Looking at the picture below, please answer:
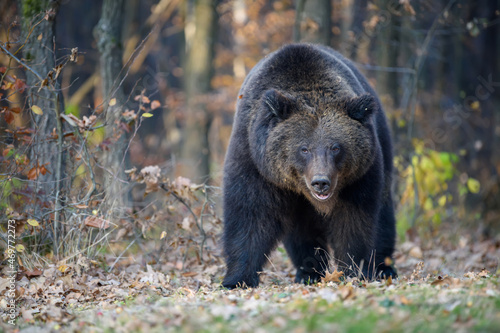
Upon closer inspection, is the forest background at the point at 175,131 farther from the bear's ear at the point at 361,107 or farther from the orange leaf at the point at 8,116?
the bear's ear at the point at 361,107

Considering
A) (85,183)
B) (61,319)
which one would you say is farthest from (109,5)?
(61,319)

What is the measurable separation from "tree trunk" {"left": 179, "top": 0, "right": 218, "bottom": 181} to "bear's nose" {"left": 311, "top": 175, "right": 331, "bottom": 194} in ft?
30.5

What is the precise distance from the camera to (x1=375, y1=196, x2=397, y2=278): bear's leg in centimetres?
816

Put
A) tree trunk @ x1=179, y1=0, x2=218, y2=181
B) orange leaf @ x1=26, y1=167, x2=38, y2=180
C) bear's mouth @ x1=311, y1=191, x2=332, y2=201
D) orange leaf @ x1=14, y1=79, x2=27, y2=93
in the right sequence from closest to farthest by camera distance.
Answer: bear's mouth @ x1=311, y1=191, x2=332, y2=201
orange leaf @ x1=14, y1=79, x2=27, y2=93
orange leaf @ x1=26, y1=167, x2=38, y2=180
tree trunk @ x1=179, y1=0, x2=218, y2=181

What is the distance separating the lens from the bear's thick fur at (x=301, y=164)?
6.51 m

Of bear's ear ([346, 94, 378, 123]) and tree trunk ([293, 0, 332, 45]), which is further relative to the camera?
tree trunk ([293, 0, 332, 45])

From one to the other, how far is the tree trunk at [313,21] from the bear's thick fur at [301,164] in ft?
16.1

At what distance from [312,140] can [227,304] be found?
226 centimetres

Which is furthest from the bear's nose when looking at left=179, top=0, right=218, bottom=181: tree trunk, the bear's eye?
left=179, top=0, right=218, bottom=181: tree trunk

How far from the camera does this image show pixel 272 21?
832 inches

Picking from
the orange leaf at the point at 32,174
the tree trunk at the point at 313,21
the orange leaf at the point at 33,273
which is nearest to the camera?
the orange leaf at the point at 33,273

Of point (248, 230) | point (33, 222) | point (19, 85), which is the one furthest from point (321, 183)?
point (19, 85)

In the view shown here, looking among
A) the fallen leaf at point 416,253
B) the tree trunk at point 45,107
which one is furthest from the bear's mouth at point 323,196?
the fallen leaf at point 416,253

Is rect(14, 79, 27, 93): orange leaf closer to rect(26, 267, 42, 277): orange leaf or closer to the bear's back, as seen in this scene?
rect(26, 267, 42, 277): orange leaf
